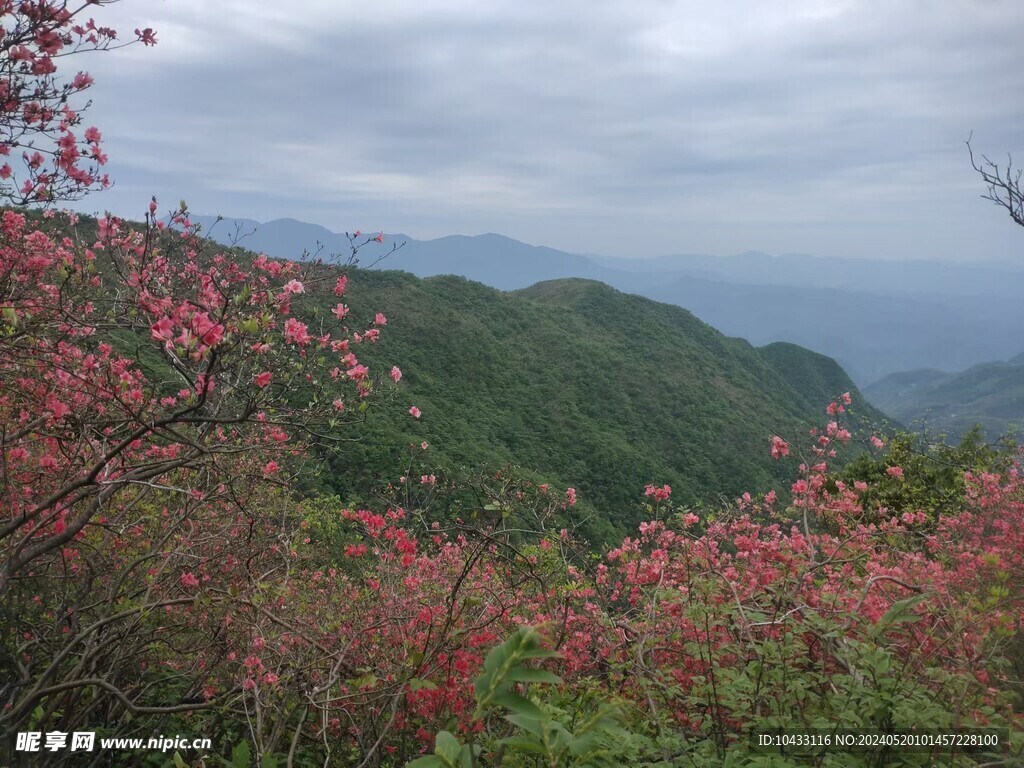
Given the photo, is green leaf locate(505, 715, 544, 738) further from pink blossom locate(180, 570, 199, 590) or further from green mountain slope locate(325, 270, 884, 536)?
green mountain slope locate(325, 270, 884, 536)

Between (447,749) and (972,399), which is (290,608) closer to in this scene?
(447,749)

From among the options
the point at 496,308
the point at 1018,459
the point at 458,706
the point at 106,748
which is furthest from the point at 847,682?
the point at 496,308

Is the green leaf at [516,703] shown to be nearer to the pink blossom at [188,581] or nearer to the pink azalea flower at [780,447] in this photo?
the pink blossom at [188,581]

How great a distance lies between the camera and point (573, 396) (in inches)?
1571

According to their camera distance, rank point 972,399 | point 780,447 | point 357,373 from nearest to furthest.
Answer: point 357,373
point 780,447
point 972,399

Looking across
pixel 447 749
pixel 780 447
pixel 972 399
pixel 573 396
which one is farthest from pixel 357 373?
pixel 972 399

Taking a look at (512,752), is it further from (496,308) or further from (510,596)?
(496,308)

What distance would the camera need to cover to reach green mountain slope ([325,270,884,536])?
2969 centimetres

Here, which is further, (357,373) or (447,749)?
(357,373)

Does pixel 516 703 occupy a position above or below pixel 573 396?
above

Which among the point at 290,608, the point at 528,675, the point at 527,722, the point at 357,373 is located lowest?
the point at 290,608

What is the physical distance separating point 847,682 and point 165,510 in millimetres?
4984

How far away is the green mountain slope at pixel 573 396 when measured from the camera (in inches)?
1169

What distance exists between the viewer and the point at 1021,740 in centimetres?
196
